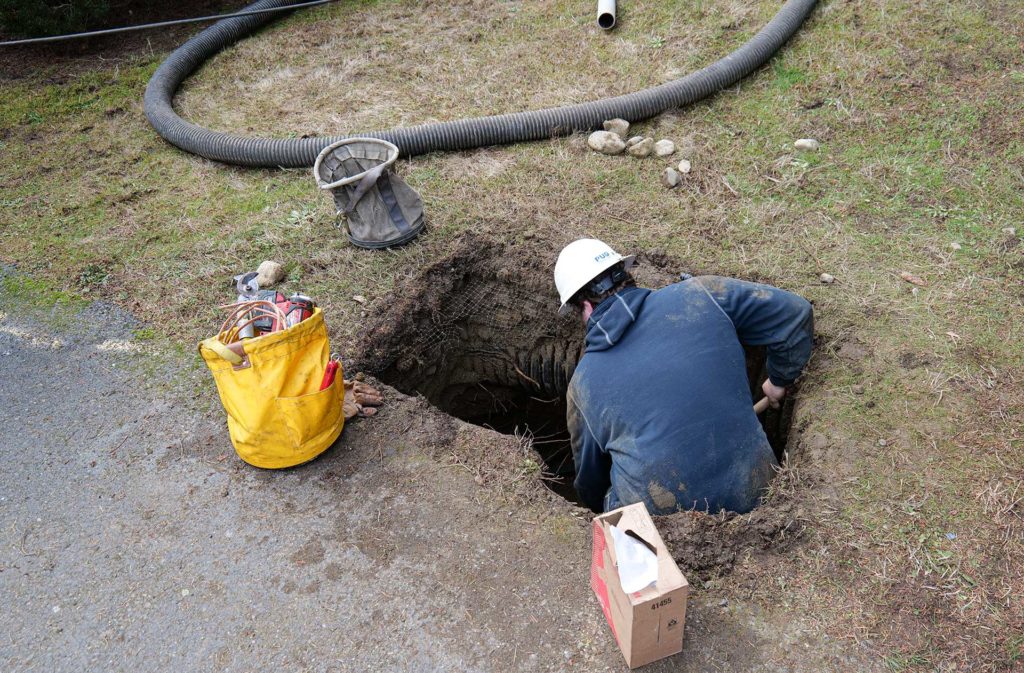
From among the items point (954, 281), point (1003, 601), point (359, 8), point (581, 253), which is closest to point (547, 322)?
point (581, 253)

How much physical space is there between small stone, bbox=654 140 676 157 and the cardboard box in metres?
3.06

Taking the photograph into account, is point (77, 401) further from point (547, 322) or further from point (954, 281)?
point (954, 281)

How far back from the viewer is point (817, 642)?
235cm

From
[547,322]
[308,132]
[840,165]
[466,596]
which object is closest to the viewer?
[466,596]

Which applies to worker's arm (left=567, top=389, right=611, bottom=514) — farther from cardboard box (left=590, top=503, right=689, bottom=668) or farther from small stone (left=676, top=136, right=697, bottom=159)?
small stone (left=676, top=136, right=697, bottom=159)

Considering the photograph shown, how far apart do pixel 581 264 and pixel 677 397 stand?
70 cm

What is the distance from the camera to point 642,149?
4.70m

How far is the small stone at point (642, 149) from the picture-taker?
4.70 m

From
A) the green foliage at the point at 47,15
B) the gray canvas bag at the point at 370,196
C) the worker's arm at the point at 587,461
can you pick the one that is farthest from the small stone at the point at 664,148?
the green foliage at the point at 47,15

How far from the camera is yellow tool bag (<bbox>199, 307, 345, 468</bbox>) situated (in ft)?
9.21

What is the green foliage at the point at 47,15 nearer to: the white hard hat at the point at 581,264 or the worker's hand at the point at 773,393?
the white hard hat at the point at 581,264

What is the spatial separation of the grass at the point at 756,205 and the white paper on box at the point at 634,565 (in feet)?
2.24

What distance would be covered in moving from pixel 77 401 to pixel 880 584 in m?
3.78

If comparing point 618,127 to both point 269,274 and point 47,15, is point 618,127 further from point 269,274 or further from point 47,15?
point 47,15
